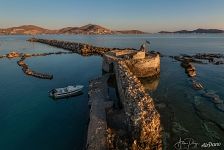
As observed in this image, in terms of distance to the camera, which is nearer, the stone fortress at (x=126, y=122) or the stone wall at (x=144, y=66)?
the stone fortress at (x=126, y=122)

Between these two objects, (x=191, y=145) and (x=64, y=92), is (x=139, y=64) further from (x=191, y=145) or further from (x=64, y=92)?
(x=191, y=145)

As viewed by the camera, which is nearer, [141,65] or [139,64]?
[139,64]

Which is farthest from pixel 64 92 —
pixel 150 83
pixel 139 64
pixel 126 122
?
pixel 150 83

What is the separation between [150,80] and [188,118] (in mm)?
13930

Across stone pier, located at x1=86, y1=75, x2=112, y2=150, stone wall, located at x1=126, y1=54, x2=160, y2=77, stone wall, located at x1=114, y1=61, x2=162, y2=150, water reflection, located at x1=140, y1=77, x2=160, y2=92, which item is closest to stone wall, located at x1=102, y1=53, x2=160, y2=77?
stone wall, located at x1=126, y1=54, x2=160, y2=77

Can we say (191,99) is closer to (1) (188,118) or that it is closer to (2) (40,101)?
(1) (188,118)

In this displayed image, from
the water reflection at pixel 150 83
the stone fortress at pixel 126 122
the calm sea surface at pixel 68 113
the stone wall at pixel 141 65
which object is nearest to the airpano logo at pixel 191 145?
the calm sea surface at pixel 68 113

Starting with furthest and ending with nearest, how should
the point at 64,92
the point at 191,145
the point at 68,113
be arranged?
the point at 64,92
the point at 68,113
the point at 191,145

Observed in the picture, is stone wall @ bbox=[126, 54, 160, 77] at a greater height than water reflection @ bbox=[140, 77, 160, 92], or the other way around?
stone wall @ bbox=[126, 54, 160, 77]

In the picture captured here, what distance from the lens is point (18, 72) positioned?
44.5m

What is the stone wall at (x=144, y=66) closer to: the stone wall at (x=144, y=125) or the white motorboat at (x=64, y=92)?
the white motorboat at (x=64, y=92)

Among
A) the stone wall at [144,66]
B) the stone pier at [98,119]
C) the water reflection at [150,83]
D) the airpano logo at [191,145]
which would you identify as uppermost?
the stone wall at [144,66]

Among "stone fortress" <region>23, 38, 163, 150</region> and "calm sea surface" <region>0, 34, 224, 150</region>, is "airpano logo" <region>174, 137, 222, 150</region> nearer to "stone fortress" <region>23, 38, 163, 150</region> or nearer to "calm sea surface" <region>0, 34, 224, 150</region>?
"calm sea surface" <region>0, 34, 224, 150</region>

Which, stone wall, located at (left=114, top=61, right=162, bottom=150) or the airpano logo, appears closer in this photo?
stone wall, located at (left=114, top=61, right=162, bottom=150)
